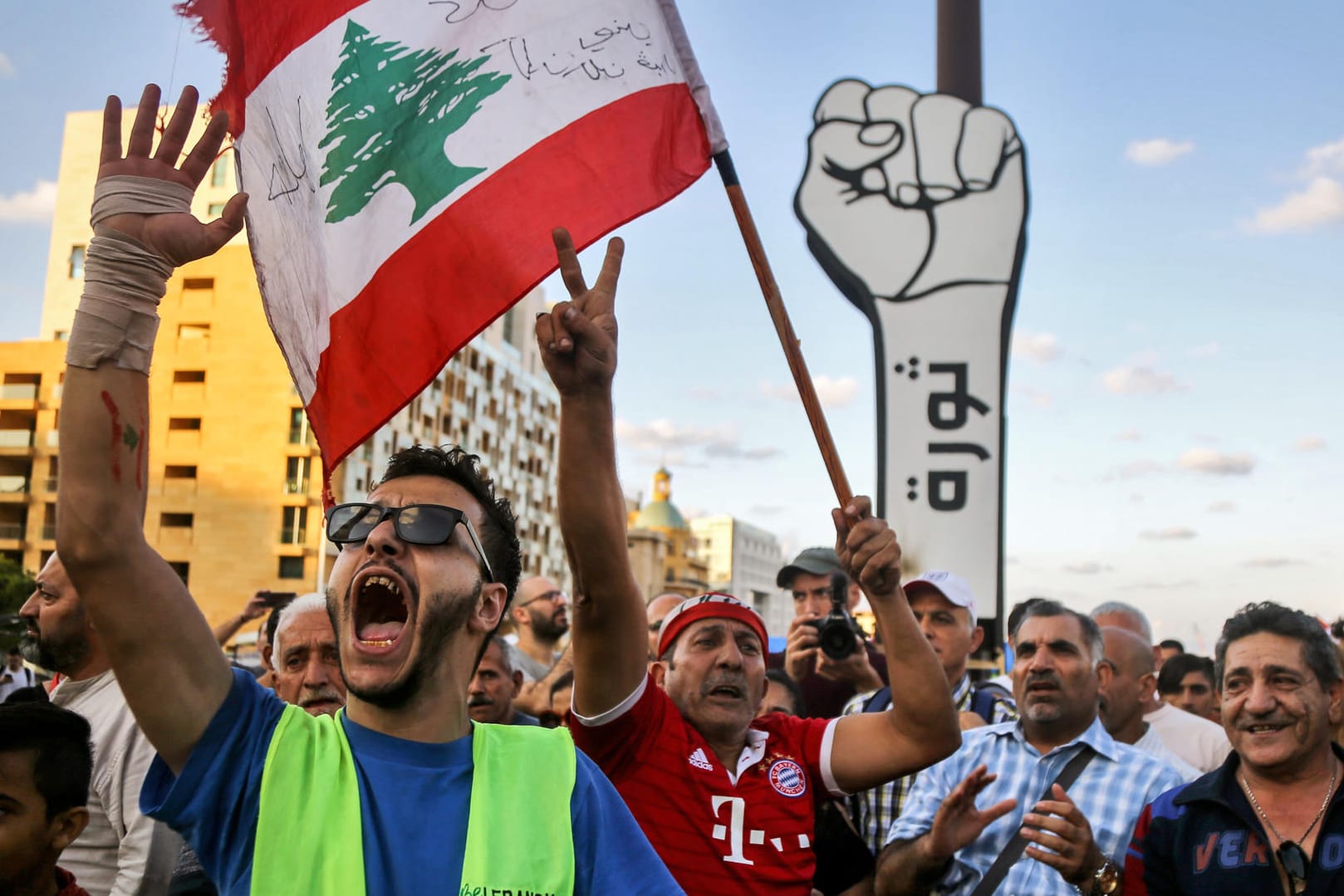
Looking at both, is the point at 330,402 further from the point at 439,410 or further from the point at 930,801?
the point at 439,410

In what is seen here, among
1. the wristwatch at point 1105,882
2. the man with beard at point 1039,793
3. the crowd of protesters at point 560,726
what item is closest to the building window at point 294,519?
the crowd of protesters at point 560,726

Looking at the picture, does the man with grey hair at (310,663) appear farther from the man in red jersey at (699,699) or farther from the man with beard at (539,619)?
the man with beard at (539,619)

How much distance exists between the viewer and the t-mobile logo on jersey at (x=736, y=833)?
10.4 ft

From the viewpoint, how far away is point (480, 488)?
2.57m

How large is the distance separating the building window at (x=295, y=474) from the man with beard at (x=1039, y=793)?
51138mm

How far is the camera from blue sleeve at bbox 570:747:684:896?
2166 mm

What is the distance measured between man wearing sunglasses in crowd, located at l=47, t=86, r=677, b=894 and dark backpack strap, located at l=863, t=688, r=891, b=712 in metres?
2.60

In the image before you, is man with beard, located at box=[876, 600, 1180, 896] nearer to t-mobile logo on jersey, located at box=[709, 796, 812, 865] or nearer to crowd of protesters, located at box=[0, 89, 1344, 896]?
crowd of protesters, located at box=[0, 89, 1344, 896]

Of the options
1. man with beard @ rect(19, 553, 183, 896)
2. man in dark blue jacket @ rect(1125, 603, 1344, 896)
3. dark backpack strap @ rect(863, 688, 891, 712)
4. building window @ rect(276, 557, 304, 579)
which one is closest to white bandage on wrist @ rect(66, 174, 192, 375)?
man with beard @ rect(19, 553, 183, 896)

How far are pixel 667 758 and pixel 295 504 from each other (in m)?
52.3

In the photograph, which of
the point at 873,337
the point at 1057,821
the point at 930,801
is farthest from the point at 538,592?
the point at 1057,821

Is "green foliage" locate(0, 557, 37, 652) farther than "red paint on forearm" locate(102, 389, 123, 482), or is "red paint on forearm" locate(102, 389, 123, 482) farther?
"green foliage" locate(0, 557, 37, 652)

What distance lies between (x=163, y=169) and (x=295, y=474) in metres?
53.8

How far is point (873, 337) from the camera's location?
831 cm
